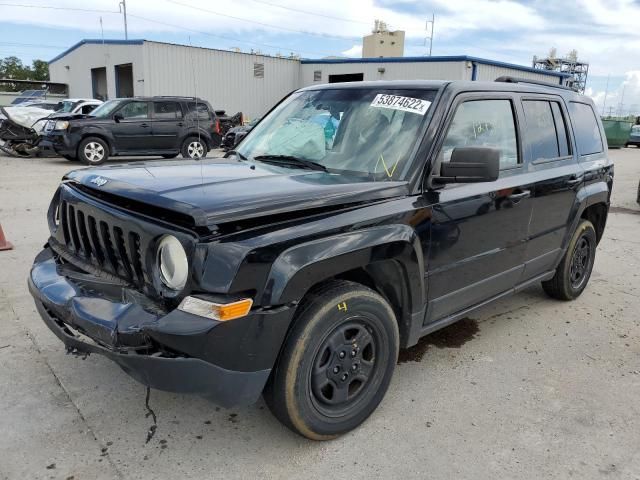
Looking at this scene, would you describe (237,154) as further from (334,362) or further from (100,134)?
(100,134)

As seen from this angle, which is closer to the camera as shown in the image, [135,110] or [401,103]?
[401,103]

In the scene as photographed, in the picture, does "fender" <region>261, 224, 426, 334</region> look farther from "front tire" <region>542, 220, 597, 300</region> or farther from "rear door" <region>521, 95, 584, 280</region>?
"front tire" <region>542, 220, 597, 300</region>

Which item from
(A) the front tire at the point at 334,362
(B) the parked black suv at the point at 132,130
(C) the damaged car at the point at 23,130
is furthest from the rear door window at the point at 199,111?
(A) the front tire at the point at 334,362

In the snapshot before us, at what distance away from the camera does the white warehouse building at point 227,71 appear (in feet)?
82.8

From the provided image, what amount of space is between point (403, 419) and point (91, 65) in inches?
1329

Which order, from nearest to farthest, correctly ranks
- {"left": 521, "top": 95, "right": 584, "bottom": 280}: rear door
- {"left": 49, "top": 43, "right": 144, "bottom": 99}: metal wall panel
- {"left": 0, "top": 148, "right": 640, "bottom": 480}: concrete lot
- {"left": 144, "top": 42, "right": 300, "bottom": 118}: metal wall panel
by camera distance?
1. {"left": 0, "top": 148, "right": 640, "bottom": 480}: concrete lot
2. {"left": 521, "top": 95, "right": 584, "bottom": 280}: rear door
3. {"left": 144, "top": 42, "right": 300, "bottom": 118}: metal wall panel
4. {"left": 49, "top": 43, "right": 144, "bottom": 99}: metal wall panel

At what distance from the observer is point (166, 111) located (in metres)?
14.9

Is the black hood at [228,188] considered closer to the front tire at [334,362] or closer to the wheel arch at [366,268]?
the wheel arch at [366,268]

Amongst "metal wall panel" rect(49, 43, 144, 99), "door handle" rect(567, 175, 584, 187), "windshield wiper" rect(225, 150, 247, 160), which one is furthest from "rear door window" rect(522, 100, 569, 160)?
"metal wall panel" rect(49, 43, 144, 99)

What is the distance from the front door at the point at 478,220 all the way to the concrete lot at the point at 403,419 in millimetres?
533

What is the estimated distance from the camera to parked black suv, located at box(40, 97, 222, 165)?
13773 millimetres

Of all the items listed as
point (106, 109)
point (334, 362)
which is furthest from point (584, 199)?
point (106, 109)

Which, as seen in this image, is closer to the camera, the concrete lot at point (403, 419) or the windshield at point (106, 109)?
the concrete lot at point (403, 419)

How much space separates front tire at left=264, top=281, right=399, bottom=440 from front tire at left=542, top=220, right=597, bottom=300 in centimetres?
248
